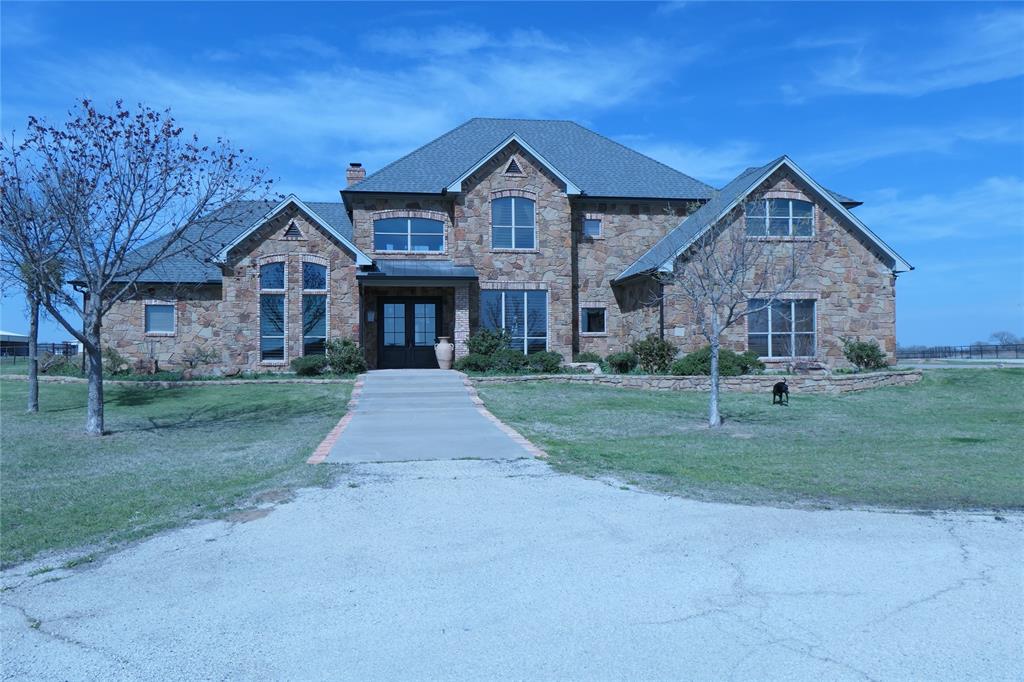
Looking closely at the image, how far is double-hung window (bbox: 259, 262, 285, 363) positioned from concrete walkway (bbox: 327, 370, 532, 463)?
12.6ft

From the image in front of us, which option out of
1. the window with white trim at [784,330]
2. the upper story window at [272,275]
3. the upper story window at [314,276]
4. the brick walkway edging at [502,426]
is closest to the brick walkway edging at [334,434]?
the brick walkway edging at [502,426]

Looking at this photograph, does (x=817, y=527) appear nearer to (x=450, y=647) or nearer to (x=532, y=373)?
(x=450, y=647)

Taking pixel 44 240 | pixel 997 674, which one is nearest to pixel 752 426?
pixel 997 674

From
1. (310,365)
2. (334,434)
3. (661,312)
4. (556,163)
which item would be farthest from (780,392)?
(556,163)

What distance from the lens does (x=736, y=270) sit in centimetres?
1552

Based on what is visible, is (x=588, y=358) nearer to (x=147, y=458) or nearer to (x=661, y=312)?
(x=661, y=312)

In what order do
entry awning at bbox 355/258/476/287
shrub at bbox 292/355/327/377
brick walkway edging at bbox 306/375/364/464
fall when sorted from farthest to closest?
entry awning at bbox 355/258/476/287 < shrub at bbox 292/355/327/377 < brick walkway edging at bbox 306/375/364/464

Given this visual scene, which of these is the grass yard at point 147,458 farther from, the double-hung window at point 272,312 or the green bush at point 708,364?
the green bush at point 708,364

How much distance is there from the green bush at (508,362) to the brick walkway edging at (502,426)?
1.70 m

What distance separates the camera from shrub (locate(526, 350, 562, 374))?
904 inches

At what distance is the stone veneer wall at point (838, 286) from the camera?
24.1m

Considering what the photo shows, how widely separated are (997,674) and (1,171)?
648 inches

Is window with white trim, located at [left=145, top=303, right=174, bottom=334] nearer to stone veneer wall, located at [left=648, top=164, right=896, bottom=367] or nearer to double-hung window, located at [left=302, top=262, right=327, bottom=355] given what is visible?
double-hung window, located at [left=302, top=262, right=327, bottom=355]

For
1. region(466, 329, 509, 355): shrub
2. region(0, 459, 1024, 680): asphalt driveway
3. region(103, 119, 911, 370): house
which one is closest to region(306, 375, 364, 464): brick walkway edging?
region(0, 459, 1024, 680): asphalt driveway
